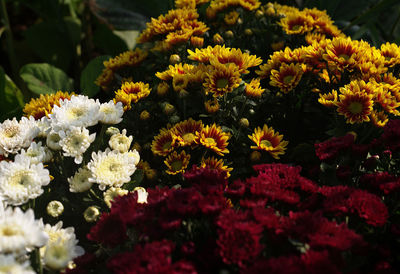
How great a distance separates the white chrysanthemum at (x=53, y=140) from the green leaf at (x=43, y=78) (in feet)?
3.60

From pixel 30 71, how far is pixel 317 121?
152 cm

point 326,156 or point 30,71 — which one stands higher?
point 326,156

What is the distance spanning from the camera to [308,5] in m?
2.55

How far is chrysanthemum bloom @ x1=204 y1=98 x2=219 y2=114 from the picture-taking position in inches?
62.1

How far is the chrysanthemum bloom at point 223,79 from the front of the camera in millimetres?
1512

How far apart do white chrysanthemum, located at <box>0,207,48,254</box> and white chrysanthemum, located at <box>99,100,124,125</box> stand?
17.9 inches

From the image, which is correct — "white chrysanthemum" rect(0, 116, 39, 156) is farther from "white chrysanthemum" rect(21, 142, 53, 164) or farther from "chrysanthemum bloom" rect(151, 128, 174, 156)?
"chrysanthemum bloom" rect(151, 128, 174, 156)

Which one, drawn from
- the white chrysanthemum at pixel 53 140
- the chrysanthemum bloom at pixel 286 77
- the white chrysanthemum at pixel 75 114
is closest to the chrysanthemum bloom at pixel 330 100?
the chrysanthemum bloom at pixel 286 77

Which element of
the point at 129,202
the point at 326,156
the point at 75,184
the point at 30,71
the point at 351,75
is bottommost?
the point at 30,71

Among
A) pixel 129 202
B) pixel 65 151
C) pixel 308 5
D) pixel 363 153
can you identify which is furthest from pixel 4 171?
pixel 308 5

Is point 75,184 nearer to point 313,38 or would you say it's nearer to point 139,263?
point 139,263

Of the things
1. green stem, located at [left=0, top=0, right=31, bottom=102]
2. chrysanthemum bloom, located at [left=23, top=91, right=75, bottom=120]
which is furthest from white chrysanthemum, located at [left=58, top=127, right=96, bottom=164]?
green stem, located at [left=0, top=0, right=31, bottom=102]

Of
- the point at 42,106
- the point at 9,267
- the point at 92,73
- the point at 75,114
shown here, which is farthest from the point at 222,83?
the point at 92,73

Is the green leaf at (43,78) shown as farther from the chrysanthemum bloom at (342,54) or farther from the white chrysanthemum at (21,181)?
the chrysanthemum bloom at (342,54)
